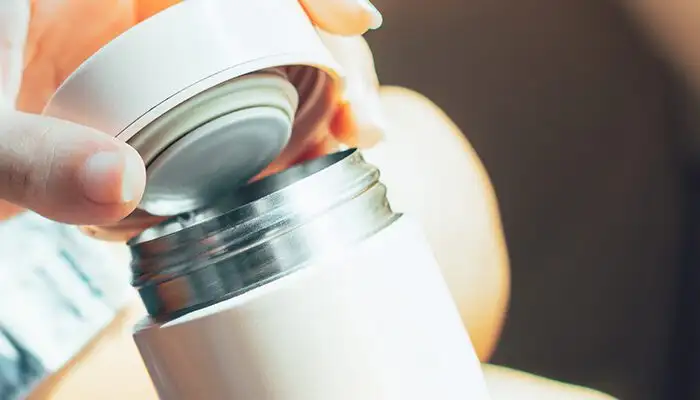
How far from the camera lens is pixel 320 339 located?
302 millimetres

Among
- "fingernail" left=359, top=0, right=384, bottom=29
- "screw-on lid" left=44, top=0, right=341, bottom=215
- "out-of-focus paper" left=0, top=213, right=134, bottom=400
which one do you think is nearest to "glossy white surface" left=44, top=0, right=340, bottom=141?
"screw-on lid" left=44, top=0, right=341, bottom=215

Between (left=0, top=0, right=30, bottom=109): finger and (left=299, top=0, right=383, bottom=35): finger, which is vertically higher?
(left=0, top=0, right=30, bottom=109): finger

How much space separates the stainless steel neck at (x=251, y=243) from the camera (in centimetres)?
31

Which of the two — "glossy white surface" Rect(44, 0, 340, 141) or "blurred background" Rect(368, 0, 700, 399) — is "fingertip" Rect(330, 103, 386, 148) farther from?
"blurred background" Rect(368, 0, 700, 399)

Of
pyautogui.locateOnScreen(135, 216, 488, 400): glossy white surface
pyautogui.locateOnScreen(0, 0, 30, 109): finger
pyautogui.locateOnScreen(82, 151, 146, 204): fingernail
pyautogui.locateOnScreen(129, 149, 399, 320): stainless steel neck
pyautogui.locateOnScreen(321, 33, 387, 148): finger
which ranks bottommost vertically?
pyautogui.locateOnScreen(135, 216, 488, 400): glossy white surface

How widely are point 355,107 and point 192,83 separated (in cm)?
18

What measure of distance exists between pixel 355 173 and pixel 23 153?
0.14 meters

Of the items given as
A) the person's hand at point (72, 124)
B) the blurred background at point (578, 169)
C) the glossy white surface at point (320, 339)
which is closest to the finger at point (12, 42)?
the person's hand at point (72, 124)

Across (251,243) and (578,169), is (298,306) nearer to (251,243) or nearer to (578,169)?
(251,243)

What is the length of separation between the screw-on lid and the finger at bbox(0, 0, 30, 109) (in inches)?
2.3

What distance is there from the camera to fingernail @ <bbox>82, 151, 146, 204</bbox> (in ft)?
0.85

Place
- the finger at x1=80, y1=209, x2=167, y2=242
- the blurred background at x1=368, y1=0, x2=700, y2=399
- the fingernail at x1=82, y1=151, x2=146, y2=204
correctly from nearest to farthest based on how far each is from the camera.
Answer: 1. the fingernail at x1=82, y1=151, x2=146, y2=204
2. the finger at x1=80, y1=209, x2=167, y2=242
3. the blurred background at x1=368, y1=0, x2=700, y2=399

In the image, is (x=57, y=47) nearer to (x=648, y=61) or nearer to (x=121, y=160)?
(x=121, y=160)

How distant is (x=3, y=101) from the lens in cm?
31
